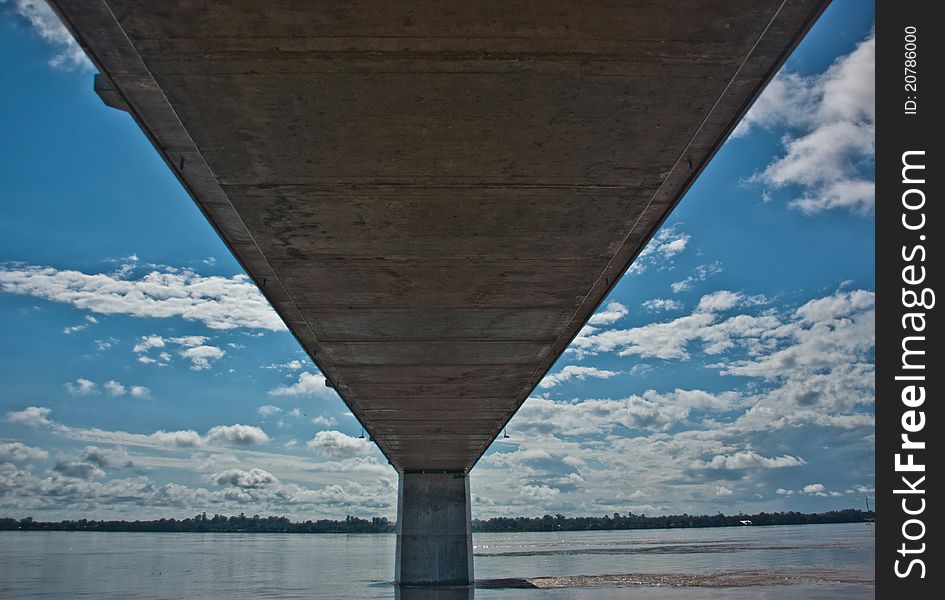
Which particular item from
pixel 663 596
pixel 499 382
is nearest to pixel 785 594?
pixel 663 596

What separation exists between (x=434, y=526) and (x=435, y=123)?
98.7ft

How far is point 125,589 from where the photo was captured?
185 ft

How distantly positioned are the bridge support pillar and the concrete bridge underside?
24375mm

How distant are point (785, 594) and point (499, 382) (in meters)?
32.4

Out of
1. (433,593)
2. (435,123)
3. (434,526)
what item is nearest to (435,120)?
(435,123)

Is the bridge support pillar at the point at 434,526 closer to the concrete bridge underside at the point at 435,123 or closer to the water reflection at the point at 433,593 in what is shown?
the water reflection at the point at 433,593

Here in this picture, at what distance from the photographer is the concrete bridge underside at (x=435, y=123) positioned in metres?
5.49

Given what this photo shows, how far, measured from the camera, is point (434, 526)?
114ft

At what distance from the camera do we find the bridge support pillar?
34500 mm

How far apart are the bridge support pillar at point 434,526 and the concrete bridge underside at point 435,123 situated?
24.4m

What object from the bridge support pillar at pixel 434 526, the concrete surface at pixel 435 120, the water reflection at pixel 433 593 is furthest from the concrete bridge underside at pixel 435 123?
the bridge support pillar at pixel 434 526

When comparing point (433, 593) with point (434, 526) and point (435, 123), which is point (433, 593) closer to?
point (434, 526)

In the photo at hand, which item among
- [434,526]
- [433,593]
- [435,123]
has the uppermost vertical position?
[435,123]

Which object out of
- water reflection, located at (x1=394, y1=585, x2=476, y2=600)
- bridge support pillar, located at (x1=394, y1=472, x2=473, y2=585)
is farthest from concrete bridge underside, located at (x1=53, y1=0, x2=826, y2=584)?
bridge support pillar, located at (x1=394, y1=472, x2=473, y2=585)
